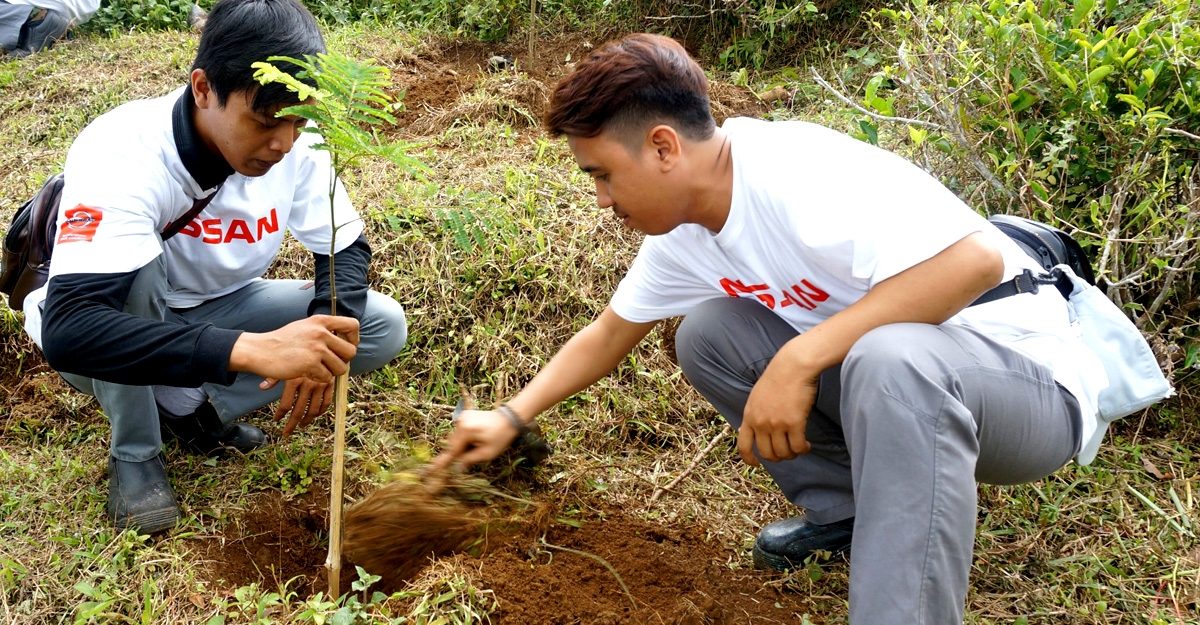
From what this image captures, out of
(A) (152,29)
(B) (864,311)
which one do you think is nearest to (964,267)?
(B) (864,311)

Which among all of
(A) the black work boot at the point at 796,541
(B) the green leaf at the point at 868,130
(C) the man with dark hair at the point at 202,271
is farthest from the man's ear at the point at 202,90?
(B) the green leaf at the point at 868,130

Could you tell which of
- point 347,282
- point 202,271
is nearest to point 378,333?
point 347,282

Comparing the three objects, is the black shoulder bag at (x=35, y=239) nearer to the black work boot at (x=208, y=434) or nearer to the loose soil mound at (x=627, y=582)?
the black work boot at (x=208, y=434)

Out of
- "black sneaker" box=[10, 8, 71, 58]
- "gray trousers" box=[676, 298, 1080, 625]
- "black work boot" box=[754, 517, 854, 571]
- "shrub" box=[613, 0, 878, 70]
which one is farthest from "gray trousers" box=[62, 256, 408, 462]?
"black sneaker" box=[10, 8, 71, 58]

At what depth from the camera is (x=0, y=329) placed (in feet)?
11.0

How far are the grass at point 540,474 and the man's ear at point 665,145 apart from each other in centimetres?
65

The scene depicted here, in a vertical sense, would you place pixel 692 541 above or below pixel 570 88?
below

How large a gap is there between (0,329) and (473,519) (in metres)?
2.09

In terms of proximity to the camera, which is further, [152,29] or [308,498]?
[152,29]

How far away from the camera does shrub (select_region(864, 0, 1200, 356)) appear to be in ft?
8.83

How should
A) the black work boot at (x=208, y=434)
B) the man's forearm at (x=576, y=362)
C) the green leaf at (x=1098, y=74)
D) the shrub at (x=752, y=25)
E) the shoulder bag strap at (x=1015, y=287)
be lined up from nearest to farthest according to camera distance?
1. the shoulder bag strap at (x=1015, y=287)
2. the man's forearm at (x=576, y=362)
3. the green leaf at (x=1098, y=74)
4. the black work boot at (x=208, y=434)
5. the shrub at (x=752, y=25)

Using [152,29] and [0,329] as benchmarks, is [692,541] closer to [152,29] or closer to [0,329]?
[0,329]

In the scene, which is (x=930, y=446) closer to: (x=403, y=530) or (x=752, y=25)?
(x=403, y=530)

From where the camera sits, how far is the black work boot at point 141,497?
2.53 metres
